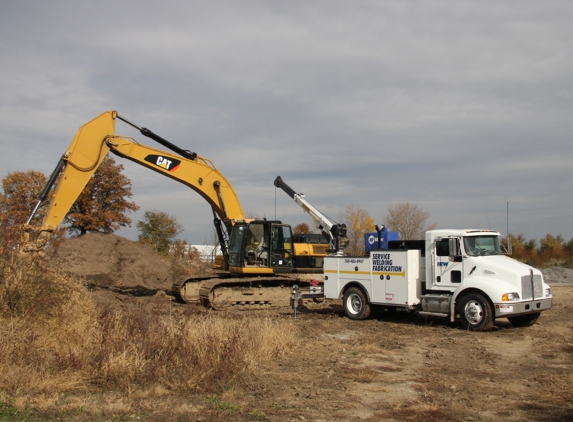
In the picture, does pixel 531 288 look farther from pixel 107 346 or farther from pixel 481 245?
pixel 107 346

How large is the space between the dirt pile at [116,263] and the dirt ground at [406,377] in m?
12.4

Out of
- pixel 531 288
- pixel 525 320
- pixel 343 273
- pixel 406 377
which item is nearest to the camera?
pixel 406 377

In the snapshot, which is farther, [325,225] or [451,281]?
[325,225]

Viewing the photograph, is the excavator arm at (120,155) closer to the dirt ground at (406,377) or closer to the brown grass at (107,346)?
the brown grass at (107,346)

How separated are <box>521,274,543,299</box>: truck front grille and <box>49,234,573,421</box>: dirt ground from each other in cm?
92

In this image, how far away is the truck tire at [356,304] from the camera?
15373mm

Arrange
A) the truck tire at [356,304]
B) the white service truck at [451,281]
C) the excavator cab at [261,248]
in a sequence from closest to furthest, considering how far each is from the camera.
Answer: the white service truck at [451,281] → the truck tire at [356,304] → the excavator cab at [261,248]

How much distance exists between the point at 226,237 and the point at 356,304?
606 centimetres

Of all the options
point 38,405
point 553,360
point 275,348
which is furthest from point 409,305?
point 38,405

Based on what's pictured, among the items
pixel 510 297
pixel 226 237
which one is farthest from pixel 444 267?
pixel 226 237

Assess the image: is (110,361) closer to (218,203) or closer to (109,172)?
(218,203)

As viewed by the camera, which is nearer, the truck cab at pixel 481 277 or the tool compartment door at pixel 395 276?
the truck cab at pixel 481 277

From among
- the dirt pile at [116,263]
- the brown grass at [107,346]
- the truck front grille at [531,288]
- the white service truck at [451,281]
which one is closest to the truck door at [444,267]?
the white service truck at [451,281]

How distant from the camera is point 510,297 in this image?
12773mm
